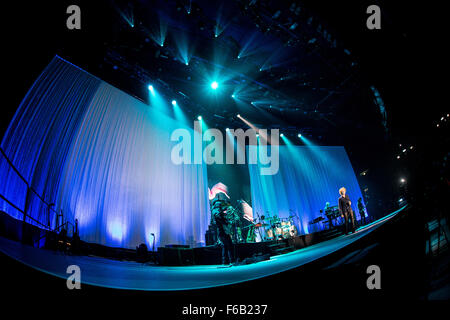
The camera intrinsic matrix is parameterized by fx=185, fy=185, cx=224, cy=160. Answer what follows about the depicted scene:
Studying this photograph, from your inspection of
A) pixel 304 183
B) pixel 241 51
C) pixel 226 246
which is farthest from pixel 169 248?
pixel 304 183

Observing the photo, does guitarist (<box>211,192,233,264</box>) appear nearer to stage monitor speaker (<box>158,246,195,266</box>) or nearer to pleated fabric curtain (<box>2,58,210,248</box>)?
stage monitor speaker (<box>158,246,195,266</box>)

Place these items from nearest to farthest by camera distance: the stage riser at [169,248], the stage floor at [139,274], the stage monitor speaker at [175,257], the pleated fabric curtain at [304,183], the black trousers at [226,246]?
the stage floor at [139,274] → the stage riser at [169,248] → the black trousers at [226,246] → the stage monitor speaker at [175,257] → the pleated fabric curtain at [304,183]

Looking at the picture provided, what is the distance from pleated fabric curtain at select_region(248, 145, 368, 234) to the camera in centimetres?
1393

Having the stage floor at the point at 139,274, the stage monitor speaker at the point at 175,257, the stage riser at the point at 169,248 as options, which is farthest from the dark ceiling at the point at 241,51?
the stage monitor speaker at the point at 175,257

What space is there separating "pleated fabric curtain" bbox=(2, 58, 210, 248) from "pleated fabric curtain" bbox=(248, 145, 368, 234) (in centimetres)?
494

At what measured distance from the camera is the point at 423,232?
1.39 metres

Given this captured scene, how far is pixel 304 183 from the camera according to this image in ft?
49.5

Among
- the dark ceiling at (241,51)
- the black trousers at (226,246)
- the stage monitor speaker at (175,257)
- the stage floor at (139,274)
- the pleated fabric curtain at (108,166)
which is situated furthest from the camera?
the pleated fabric curtain at (108,166)

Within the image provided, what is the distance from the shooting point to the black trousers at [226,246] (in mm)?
4117

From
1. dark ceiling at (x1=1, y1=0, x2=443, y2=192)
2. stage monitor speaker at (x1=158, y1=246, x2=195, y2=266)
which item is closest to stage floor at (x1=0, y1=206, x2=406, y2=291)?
dark ceiling at (x1=1, y1=0, x2=443, y2=192)

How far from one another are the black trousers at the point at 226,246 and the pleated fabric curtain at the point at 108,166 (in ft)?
19.5

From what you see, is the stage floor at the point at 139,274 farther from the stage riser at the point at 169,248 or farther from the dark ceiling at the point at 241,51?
the dark ceiling at the point at 241,51
